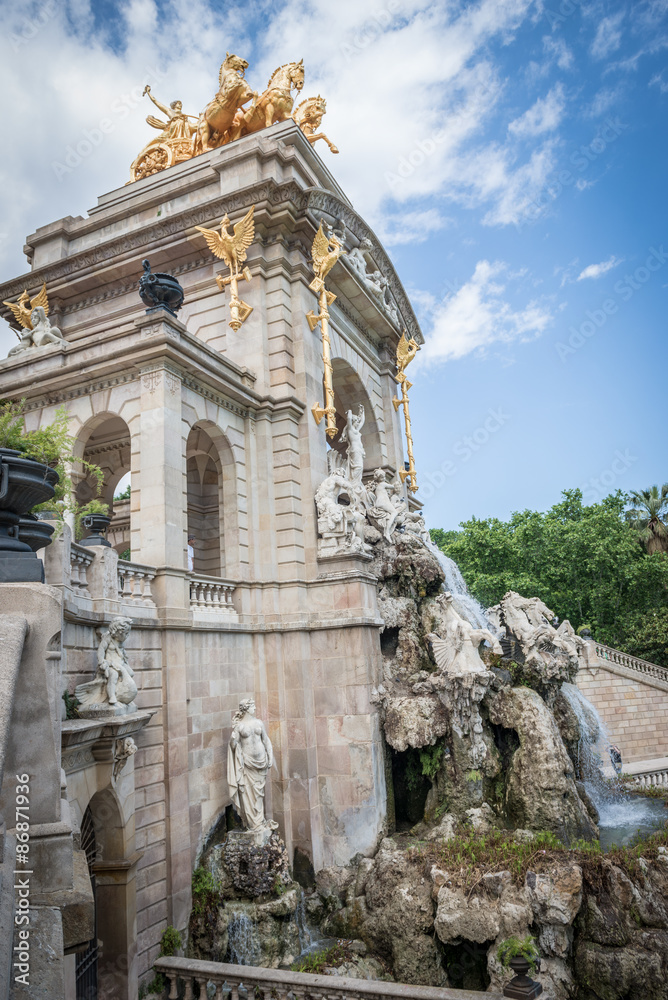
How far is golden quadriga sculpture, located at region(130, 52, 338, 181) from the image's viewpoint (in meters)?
19.9

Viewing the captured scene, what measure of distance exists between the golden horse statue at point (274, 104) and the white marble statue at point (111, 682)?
16.7 metres

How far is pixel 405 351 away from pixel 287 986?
19.4m

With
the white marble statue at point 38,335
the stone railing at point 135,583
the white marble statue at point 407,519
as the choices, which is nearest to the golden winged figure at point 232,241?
the white marble statue at point 38,335

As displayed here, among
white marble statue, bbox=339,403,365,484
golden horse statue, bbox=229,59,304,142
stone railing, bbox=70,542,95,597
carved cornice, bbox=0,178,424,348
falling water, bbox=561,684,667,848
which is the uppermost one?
golden horse statue, bbox=229,59,304,142

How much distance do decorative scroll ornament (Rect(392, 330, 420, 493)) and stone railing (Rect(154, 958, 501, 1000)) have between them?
16263 mm

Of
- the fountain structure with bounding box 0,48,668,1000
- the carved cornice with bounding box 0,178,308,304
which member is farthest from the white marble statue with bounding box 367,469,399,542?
the carved cornice with bounding box 0,178,308,304

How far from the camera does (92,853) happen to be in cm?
1040

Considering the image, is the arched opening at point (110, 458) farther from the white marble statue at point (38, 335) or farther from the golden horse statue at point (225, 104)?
the golden horse statue at point (225, 104)

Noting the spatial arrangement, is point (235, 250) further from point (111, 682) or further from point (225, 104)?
Answer: point (111, 682)

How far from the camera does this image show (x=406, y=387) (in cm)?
2469

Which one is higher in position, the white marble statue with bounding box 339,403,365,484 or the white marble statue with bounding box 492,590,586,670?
the white marble statue with bounding box 339,403,365,484

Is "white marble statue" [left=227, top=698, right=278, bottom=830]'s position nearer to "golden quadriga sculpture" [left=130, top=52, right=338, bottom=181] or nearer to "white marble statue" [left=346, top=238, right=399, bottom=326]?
"white marble statue" [left=346, top=238, right=399, bottom=326]

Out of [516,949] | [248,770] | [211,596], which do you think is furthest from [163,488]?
[516,949]

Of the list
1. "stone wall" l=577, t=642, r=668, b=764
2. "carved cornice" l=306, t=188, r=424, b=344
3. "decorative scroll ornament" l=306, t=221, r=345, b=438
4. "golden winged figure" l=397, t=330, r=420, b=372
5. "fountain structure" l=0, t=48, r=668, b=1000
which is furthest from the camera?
"stone wall" l=577, t=642, r=668, b=764
